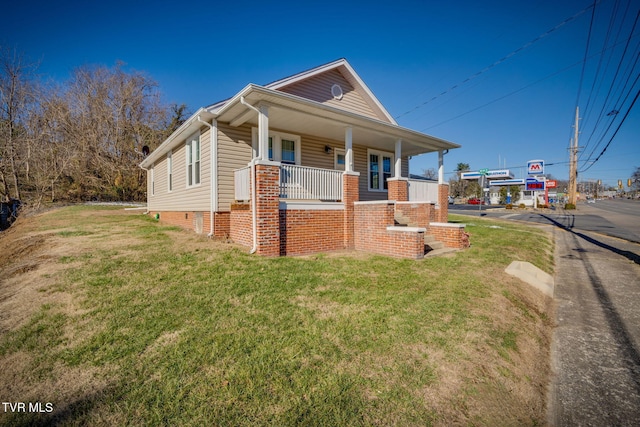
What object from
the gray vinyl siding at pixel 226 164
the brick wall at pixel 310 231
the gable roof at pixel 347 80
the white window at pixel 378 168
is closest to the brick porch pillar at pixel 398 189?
the gray vinyl siding at pixel 226 164

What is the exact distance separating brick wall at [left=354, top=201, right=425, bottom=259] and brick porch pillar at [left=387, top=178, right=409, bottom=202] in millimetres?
2641

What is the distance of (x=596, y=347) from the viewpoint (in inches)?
148

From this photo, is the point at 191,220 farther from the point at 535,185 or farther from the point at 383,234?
the point at 535,185

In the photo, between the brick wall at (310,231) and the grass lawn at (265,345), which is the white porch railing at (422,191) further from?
the grass lawn at (265,345)

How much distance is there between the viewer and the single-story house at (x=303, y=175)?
265 inches

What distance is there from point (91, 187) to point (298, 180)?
95.4 feet

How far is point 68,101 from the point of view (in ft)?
88.2

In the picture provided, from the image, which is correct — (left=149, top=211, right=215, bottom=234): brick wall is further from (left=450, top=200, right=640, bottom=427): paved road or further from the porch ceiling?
(left=450, top=200, right=640, bottom=427): paved road

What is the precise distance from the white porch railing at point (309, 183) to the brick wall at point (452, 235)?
10.8 feet

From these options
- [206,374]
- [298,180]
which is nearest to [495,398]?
[206,374]

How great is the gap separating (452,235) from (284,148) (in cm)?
597

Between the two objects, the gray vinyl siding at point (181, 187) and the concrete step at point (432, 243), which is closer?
the concrete step at point (432, 243)

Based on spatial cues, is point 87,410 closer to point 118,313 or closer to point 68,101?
point 118,313

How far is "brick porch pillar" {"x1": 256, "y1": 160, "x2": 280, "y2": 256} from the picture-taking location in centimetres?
637
